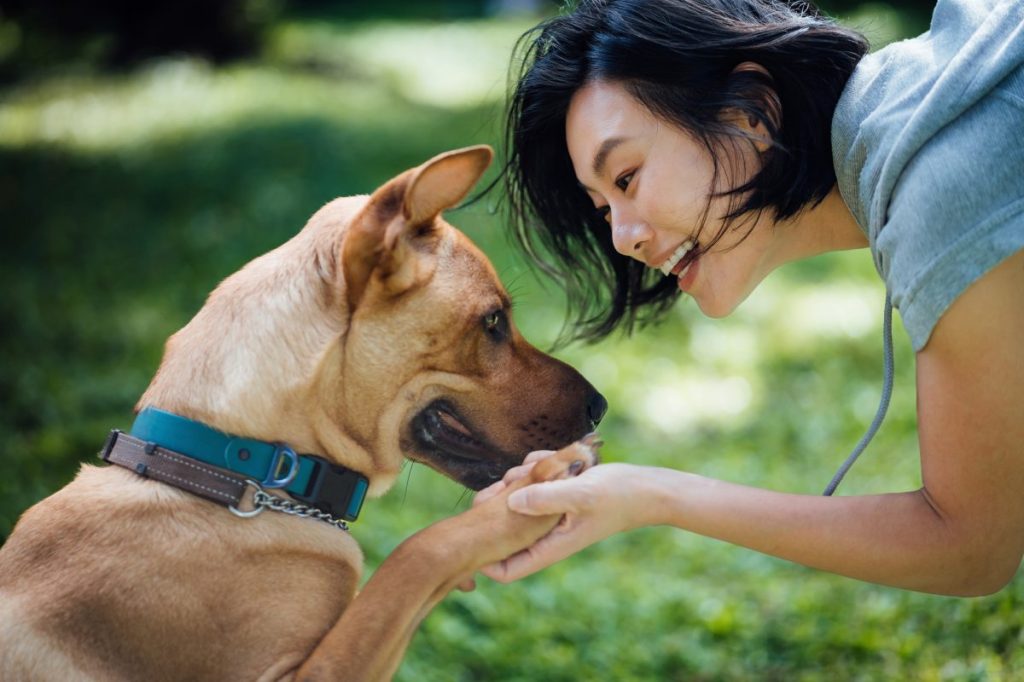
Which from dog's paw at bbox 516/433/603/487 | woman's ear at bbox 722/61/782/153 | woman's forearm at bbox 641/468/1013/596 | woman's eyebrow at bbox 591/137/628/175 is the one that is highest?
woman's ear at bbox 722/61/782/153

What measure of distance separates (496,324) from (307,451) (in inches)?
23.5

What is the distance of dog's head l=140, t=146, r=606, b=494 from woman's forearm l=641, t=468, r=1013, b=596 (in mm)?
472

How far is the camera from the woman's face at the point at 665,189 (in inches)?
99.3

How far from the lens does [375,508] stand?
438 cm

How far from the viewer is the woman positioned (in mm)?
2023

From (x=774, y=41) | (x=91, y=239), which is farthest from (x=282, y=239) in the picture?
(x=774, y=41)

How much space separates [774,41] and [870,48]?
402 mm

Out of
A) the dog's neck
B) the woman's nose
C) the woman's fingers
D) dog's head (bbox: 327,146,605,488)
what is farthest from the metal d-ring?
the woman's nose

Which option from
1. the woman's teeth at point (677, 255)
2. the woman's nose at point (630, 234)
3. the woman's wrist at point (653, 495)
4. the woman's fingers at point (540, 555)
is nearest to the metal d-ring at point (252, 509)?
the woman's fingers at point (540, 555)

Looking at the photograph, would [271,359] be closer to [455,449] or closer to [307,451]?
[307,451]

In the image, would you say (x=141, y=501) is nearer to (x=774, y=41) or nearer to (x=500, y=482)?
(x=500, y=482)

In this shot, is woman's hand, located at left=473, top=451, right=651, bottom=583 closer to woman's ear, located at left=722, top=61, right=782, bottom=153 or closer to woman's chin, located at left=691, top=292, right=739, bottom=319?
woman's chin, located at left=691, top=292, right=739, bottom=319

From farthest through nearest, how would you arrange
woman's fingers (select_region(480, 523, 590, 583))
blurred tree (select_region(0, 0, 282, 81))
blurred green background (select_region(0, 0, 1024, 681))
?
1. blurred tree (select_region(0, 0, 282, 81))
2. blurred green background (select_region(0, 0, 1024, 681))
3. woman's fingers (select_region(480, 523, 590, 583))

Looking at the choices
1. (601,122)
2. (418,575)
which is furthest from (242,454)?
(601,122)
